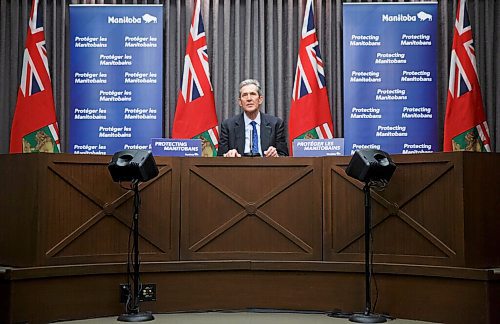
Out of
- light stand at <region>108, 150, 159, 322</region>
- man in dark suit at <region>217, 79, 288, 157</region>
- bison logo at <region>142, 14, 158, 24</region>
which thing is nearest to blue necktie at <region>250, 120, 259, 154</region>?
man in dark suit at <region>217, 79, 288, 157</region>

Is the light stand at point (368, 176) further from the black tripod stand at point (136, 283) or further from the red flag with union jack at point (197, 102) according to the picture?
the red flag with union jack at point (197, 102)

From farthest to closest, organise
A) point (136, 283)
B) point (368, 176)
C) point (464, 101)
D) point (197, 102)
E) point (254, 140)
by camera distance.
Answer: point (197, 102), point (464, 101), point (254, 140), point (136, 283), point (368, 176)

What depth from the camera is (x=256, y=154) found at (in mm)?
5375

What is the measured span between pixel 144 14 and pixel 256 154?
2621mm

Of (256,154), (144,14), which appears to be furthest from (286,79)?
(256,154)

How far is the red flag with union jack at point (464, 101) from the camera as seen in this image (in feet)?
22.4

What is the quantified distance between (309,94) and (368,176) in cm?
266

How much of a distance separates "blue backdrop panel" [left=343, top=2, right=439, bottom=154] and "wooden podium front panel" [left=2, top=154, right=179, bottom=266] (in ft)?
8.77

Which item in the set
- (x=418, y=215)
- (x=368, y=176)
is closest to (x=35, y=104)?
(x=368, y=176)

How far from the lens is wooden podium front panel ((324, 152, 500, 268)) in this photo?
14.9 ft

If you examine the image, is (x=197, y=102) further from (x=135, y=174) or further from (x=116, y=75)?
(x=135, y=174)

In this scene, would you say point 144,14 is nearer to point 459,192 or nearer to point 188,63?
point 188,63

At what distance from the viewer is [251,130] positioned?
585 cm

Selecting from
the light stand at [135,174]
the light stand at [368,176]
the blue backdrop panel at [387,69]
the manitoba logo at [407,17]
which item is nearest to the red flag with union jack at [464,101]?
the blue backdrop panel at [387,69]
